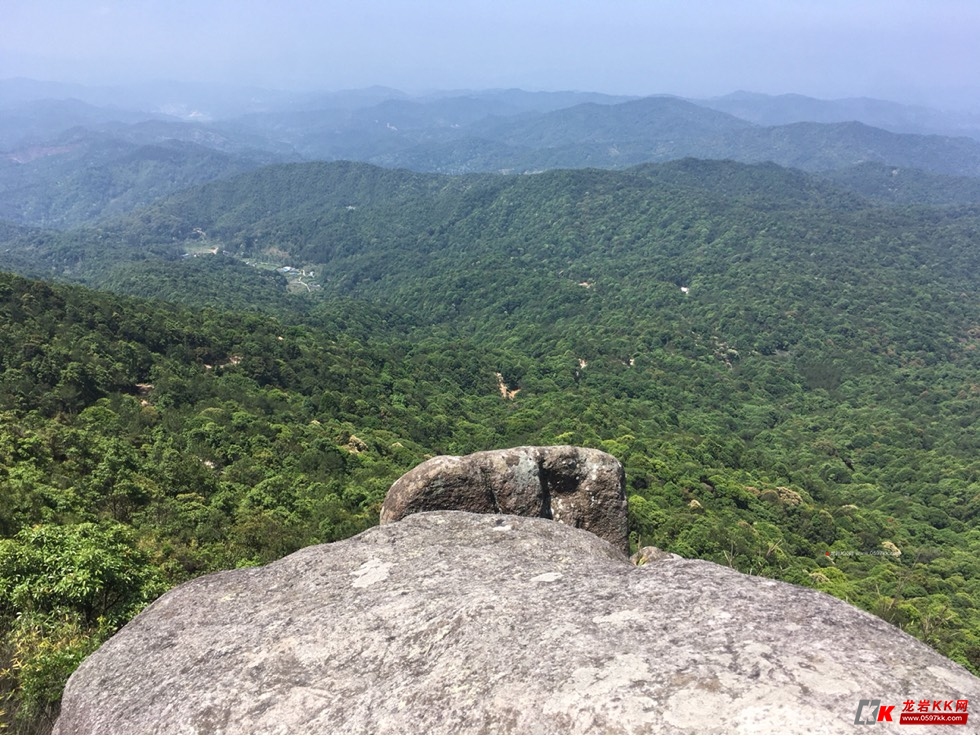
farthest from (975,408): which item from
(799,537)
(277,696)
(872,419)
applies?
(277,696)

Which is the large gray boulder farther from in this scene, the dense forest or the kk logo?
the dense forest

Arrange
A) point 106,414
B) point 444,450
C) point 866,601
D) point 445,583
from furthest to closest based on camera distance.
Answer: point 444,450, point 106,414, point 866,601, point 445,583

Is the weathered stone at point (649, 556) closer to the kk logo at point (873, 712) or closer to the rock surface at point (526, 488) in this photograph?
the rock surface at point (526, 488)

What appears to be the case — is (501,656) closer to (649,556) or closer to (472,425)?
(649,556)

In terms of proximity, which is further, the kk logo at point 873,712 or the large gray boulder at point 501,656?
the large gray boulder at point 501,656

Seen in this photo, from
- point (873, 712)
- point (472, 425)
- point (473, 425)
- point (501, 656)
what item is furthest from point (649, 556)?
point (473, 425)

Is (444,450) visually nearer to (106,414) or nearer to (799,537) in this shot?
(106,414)

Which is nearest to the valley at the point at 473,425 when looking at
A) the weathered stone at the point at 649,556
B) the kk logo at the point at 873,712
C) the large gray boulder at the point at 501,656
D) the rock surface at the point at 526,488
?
the large gray boulder at the point at 501,656
